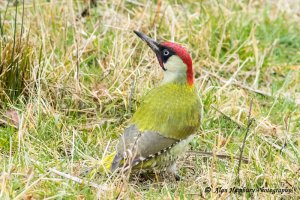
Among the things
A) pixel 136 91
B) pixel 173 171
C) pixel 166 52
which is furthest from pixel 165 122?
pixel 136 91

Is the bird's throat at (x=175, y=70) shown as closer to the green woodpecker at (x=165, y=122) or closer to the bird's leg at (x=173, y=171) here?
the green woodpecker at (x=165, y=122)

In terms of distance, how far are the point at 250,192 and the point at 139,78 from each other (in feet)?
4.76

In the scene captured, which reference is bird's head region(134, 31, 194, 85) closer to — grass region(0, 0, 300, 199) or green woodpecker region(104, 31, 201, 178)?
green woodpecker region(104, 31, 201, 178)

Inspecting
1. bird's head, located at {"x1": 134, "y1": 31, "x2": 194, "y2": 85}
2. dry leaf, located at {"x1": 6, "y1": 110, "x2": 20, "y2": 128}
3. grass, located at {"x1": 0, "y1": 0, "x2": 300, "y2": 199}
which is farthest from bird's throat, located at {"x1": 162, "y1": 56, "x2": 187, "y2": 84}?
dry leaf, located at {"x1": 6, "y1": 110, "x2": 20, "y2": 128}

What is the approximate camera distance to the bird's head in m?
4.82

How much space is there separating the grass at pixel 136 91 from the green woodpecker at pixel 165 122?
→ 5.4 inches

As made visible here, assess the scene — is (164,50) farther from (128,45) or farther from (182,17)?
(182,17)

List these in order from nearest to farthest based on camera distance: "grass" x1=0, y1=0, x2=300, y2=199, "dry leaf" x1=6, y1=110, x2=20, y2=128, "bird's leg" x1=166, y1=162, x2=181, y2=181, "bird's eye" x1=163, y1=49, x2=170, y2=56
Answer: "grass" x1=0, y1=0, x2=300, y2=199
"bird's leg" x1=166, y1=162, x2=181, y2=181
"bird's eye" x1=163, y1=49, x2=170, y2=56
"dry leaf" x1=6, y1=110, x2=20, y2=128

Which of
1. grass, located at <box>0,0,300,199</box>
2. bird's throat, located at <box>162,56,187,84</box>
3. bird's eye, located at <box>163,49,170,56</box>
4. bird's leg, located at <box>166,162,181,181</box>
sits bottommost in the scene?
bird's leg, located at <box>166,162,181,181</box>

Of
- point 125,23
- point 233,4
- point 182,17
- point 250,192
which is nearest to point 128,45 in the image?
point 125,23

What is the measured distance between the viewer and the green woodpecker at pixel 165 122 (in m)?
4.54

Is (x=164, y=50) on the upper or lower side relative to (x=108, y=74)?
upper

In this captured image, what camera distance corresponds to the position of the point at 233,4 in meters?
6.72

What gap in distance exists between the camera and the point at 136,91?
5.49 m
